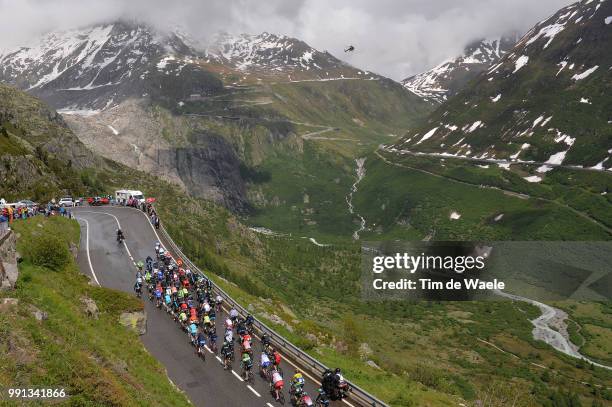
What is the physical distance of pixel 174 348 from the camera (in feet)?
121

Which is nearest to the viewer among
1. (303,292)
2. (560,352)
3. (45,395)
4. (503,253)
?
(45,395)

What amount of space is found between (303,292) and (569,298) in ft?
223

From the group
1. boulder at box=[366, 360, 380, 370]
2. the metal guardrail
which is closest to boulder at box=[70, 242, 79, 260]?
the metal guardrail

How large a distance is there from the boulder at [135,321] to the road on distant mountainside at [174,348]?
0.59 m

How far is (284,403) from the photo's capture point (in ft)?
99.9

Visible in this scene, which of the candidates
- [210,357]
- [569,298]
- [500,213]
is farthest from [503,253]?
[210,357]

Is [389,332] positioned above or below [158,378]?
below

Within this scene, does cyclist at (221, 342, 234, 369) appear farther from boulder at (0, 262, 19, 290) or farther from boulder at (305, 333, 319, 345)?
boulder at (0, 262, 19, 290)

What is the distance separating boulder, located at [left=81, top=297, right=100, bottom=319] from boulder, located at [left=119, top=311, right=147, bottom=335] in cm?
278

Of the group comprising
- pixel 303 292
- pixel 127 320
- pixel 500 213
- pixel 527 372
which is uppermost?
pixel 500 213

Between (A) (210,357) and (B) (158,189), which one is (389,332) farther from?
(B) (158,189)

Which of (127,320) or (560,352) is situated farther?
(560,352)

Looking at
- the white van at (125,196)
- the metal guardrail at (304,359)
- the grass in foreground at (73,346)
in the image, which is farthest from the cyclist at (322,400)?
the white van at (125,196)

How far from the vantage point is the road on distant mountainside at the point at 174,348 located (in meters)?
31.2
